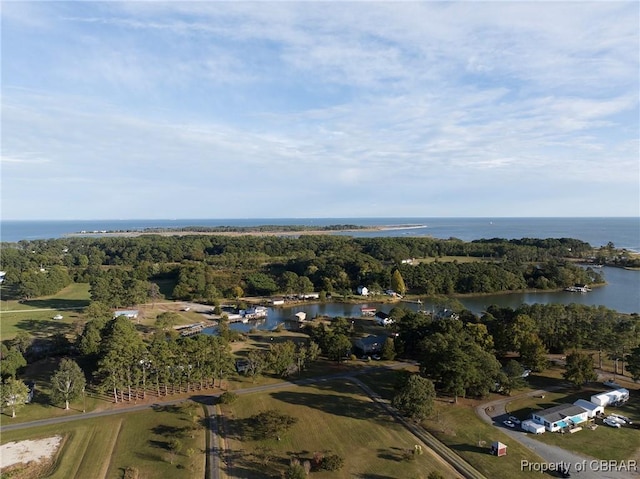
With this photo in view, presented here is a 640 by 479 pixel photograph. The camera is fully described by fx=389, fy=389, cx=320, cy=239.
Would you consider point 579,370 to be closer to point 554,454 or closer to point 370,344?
point 554,454

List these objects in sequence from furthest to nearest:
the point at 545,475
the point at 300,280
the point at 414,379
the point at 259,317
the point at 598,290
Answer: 1. the point at 598,290
2. the point at 300,280
3. the point at 259,317
4. the point at 414,379
5. the point at 545,475

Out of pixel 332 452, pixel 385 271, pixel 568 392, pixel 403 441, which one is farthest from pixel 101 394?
pixel 385 271

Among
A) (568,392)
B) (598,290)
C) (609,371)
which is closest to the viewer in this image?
(568,392)

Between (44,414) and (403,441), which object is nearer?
(403,441)

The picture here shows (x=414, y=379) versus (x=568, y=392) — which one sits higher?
(x=414, y=379)

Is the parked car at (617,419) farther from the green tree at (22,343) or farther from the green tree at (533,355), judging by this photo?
the green tree at (22,343)

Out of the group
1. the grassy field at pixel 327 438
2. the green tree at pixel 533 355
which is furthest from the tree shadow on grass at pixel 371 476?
the green tree at pixel 533 355

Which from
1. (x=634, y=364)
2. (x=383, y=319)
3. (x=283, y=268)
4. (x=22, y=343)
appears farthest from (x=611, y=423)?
(x=283, y=268)

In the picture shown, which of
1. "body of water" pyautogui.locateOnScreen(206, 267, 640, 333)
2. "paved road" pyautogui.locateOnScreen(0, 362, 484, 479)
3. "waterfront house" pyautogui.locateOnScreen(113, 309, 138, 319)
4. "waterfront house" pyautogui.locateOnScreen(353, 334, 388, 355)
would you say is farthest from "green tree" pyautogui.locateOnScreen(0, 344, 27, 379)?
"waterfront house" pyautogui.locateOnScreen(353, 334, 388, 355)

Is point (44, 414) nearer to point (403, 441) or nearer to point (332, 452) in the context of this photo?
point (332, 452)
